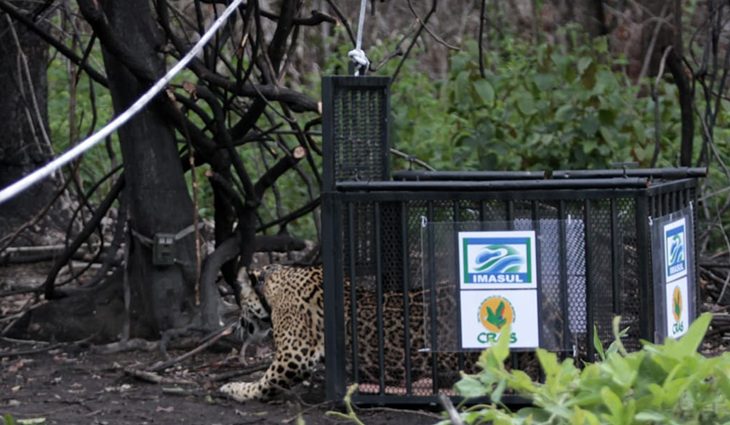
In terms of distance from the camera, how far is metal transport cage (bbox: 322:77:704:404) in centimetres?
548

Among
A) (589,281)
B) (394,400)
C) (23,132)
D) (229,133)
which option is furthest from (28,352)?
(589,281)

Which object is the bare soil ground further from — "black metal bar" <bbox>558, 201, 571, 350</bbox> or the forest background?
"black metal bar" <bbox>558, 201, 571, 350</bbox>

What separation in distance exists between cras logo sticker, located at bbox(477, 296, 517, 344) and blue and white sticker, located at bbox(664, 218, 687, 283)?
671 mm

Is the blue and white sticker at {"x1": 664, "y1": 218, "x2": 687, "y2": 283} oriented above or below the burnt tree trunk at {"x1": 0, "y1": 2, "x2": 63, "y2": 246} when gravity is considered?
below

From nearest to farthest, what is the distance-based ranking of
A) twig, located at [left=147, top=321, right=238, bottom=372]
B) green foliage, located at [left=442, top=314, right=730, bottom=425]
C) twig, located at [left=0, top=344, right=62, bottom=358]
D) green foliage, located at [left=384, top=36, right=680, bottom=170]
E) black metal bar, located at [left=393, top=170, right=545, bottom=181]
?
green foliage, located at [left=442, top=314, right=730, bottom=425], black metal bar, located at [left=393, top=170, right=545, bottom=181], twig, located at [left=147, top=321, right=238, bottom=372], twig, located at [left=0, top=344, right=62, bottom=358], green foliage, located at [left=384, top=36, right=680, bottom=170]

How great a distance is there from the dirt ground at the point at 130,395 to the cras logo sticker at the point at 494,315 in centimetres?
42

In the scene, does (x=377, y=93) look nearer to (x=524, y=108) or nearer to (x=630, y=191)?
(x=630, y=191)

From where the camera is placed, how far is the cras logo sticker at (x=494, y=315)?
5.45 meters

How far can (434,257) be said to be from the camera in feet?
18.1

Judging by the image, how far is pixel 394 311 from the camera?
18.9ft

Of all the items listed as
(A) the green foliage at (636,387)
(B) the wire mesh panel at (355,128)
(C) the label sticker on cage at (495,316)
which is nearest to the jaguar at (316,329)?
(C) the label sticker on cage at (495,316)

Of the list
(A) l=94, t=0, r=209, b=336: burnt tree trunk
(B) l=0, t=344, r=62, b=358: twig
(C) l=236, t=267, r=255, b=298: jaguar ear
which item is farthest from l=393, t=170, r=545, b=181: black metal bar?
(B) l=0, t=344, r=62, b=358: twig

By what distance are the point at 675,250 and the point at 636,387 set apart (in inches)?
106

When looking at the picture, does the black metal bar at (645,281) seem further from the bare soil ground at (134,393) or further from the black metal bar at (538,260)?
the bare soil ground at (134,393)
